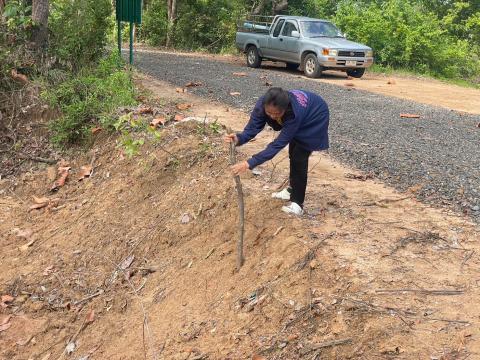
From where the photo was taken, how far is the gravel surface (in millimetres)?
6340

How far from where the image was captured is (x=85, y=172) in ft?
24.6

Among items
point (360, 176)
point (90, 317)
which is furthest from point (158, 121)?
point (90, 317)

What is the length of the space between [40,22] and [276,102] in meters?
6.30

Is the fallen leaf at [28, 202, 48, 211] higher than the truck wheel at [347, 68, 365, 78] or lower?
lower

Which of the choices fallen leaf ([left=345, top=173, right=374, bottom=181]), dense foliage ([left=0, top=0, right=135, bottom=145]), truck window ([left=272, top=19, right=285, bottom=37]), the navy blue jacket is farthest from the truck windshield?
the navy blue jacket

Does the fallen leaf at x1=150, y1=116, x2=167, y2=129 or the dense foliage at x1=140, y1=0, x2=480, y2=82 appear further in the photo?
the dense foliage at x1=140, y1=0, x2=480, y2=82

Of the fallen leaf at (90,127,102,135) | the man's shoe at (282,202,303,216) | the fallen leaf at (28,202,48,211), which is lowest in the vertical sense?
the fallen leaf at (28,202,48,211)

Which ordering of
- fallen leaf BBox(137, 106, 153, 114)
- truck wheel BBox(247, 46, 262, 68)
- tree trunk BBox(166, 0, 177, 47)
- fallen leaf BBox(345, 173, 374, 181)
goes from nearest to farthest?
fallen leaf BBox(345, 173, 374, 181) → fallen leaf BBox(137, 106, 153, 114) → truck wheel BBox(247, 46, 262, 68) → tree trunk BBox(166, 0, 177, 47)

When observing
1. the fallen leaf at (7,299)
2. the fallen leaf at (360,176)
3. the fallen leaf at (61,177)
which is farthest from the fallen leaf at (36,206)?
the fallen leaf at (360,176)

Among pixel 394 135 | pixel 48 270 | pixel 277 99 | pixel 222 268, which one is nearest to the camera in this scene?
pixel 277 99

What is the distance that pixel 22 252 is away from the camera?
639 cm

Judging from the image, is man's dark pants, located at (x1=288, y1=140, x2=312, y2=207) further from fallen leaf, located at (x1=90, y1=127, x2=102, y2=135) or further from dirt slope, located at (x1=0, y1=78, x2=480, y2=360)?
fallen leaf, located at (x1=90, y1=127, x2=102, y2=135)

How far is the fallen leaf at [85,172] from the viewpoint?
7477 millimetres

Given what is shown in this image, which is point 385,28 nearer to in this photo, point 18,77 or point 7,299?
point 18,77
